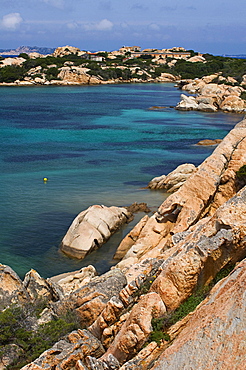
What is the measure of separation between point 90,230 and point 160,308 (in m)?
11.4

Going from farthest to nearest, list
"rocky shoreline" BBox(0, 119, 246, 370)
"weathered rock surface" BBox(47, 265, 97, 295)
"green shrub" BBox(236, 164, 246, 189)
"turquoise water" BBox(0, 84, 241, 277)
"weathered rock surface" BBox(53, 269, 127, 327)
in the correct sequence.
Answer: "turquoise water" BBox(0, 84, 241, 277), "green shrub" BBox(236, 164, 246, 189), "weathered rock surface" BBox(47, 265, 97, 295), "weathered rock surface" BBox(53, 269, 127, 327), "rocky shoreline" BBox(0, 119, 246, 370)

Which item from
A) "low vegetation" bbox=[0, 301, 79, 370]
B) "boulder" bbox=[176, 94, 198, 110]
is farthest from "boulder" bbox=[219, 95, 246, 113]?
"low vegetation" bbox=[0, 301, 79, 370]

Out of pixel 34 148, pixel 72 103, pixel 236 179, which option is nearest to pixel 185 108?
pixel 72 103

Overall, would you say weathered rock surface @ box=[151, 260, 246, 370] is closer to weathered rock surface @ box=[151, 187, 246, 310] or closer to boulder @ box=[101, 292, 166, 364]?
boulder @ box=[101, 292, 166, 364]

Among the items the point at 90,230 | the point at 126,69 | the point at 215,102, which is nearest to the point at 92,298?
the point at 90,230

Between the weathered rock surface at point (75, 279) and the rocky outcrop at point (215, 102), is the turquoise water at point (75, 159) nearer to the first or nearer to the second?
the weathered rock surface at point (75, 279)

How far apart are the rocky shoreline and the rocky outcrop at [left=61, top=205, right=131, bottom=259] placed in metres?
3.13

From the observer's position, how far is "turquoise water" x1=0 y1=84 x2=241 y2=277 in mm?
20406

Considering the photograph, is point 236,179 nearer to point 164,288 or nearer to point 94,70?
point 164,288

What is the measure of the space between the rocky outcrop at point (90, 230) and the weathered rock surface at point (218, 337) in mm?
12455

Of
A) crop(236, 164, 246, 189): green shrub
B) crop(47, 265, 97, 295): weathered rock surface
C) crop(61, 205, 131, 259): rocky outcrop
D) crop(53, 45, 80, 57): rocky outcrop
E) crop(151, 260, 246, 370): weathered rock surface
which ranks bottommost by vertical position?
crop(47, 265, 97, 295): weathered rock surface

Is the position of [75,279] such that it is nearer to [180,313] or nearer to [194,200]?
[194,200]

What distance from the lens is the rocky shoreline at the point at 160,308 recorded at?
20.2 feet

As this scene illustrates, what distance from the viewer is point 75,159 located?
119 ft
